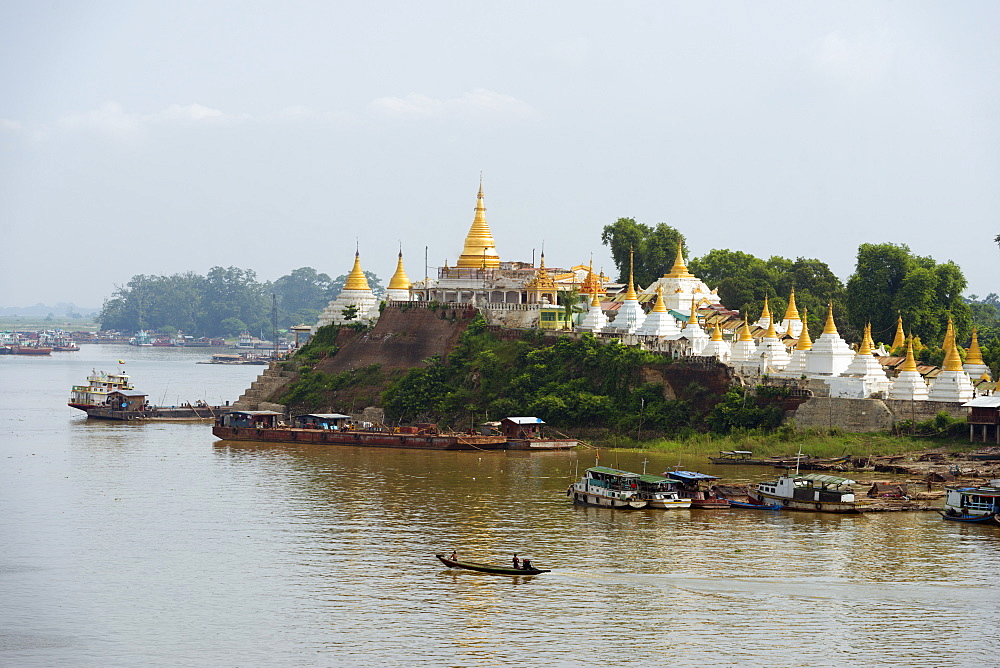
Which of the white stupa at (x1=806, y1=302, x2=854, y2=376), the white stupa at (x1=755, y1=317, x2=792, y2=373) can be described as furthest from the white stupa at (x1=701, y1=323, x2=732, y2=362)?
the white stupa at (x1=806, y1=302, x2=854, y2=376)

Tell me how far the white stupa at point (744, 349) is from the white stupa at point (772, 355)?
0.89 ft

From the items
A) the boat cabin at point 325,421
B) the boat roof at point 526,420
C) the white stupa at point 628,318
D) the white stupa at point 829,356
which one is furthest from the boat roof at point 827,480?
the boat cabin at point 325,421

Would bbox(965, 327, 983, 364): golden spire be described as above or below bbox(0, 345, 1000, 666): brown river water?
above

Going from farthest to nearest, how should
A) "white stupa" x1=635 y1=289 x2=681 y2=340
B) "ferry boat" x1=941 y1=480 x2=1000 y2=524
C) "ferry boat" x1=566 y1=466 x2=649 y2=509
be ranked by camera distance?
1. "white stupa" x1=635 y1=289 x2=681 y2=340
2. "ferry boat" x1=566 y1=466 x2=649 y2=509
3. "ferry boat" x1=941 y1=480 x2=1000 y2=524

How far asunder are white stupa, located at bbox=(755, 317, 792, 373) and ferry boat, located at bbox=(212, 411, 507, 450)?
11085 mm

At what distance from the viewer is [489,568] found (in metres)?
39.2

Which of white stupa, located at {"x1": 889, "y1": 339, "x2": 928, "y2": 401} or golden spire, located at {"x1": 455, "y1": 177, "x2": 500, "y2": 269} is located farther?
golden spire, located at {"x1": 455, "y1": 177, "x2": 500, "y2": 269}

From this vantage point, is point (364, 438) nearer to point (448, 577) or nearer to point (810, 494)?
point (810, 494)

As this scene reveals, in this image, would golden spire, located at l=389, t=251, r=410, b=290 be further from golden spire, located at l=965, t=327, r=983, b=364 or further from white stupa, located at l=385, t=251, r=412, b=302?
golden spire, located at l=965, t=327, r=983, b=364

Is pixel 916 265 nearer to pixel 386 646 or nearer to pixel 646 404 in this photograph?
pixel 646 404

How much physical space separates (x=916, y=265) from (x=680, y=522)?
4025cm

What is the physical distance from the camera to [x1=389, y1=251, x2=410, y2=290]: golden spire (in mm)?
91000

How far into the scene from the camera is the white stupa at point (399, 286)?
8950 centimetres

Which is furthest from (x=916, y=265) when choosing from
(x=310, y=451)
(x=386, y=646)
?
(x=386, y=646)
